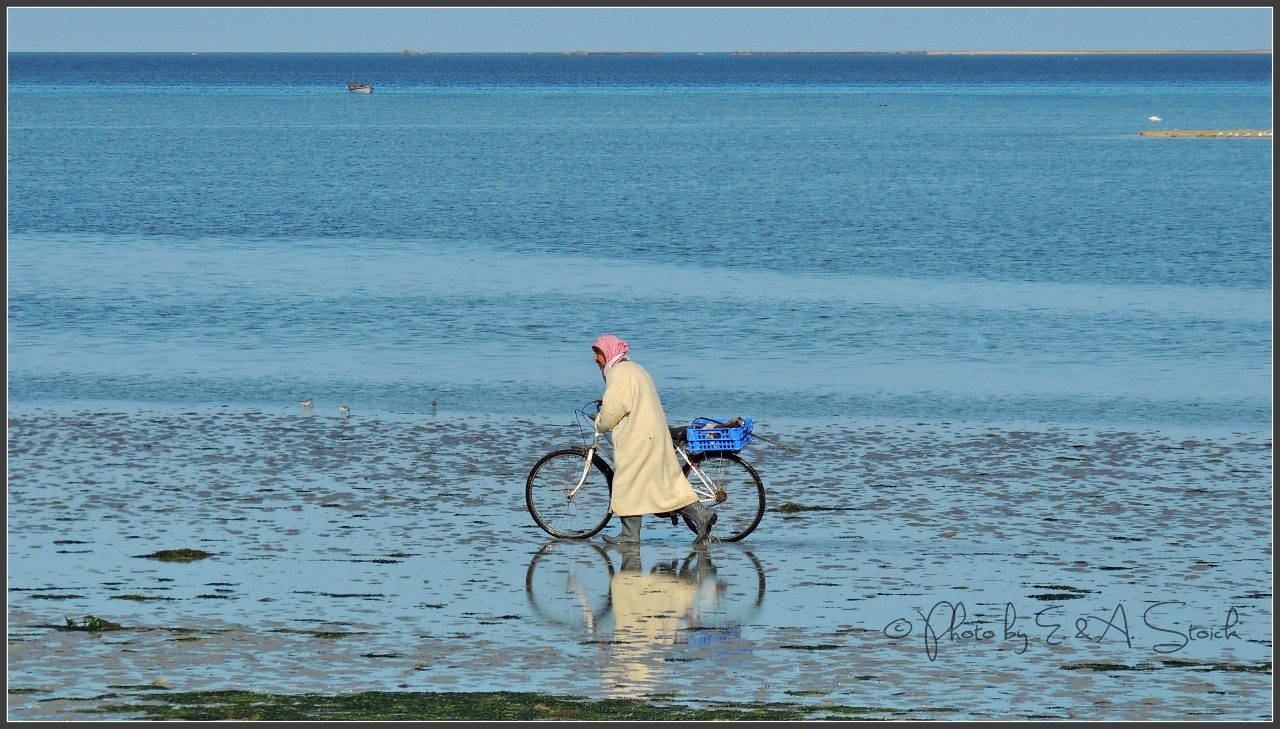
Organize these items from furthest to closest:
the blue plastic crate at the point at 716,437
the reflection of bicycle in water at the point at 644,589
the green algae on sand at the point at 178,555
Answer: the blue plastic crate at the point at 716,437 < the green algae on sand at the point at 178,555 < the reflection of bicycle in water at the point at 644,589

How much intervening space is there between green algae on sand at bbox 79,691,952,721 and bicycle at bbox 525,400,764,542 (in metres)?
4.67

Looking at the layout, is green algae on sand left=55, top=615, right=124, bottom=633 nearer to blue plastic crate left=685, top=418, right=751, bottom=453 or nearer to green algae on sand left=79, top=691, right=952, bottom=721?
green algae on sand left=79, top=691, right=952, bottom=721

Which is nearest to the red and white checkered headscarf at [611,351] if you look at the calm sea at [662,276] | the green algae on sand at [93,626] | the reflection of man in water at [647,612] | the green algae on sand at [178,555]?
the reflection of man in water at [647,612]

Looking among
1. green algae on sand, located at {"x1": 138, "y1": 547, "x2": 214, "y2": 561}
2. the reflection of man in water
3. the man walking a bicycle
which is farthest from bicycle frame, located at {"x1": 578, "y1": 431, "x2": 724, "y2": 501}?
green algae on sand, located at {"x1": 138, "y1": 547, "x2": 214, "y2": 561}

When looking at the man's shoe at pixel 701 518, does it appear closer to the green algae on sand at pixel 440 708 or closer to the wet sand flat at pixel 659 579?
the wet sand flat at pixel 659 579

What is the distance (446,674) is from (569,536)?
4.18m

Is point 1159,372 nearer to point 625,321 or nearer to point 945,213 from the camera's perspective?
point 625,321

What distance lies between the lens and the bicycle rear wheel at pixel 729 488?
1366 cm

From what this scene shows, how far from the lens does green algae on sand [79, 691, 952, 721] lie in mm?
8414

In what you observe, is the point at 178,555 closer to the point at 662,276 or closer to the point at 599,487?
the point at 599,487

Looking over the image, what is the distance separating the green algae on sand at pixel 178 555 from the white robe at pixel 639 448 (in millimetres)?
3312

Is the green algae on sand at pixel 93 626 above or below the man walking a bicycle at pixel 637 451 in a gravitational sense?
below

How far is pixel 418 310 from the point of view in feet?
101

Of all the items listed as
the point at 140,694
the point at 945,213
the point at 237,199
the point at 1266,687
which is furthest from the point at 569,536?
the point at 237,199
